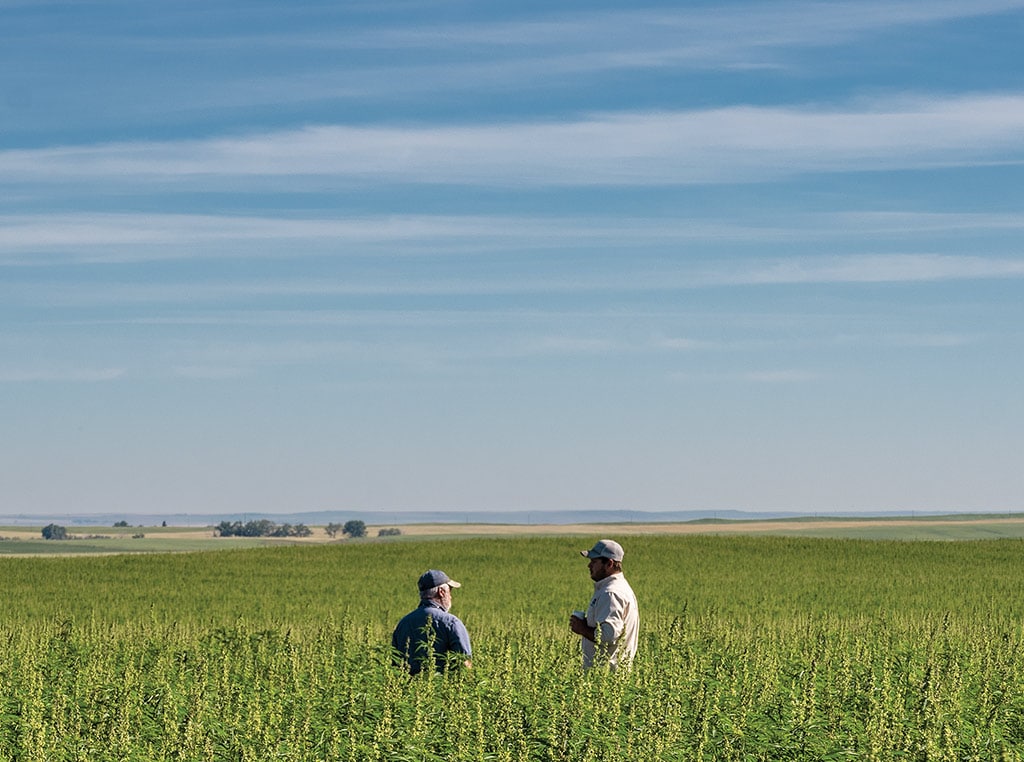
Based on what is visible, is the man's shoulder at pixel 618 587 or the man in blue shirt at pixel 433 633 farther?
the man's shoulder at pixel 618 587

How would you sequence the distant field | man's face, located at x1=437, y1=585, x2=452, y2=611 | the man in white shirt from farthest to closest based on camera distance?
the distant field, man's face, located at x1=437, y1=585, x2=452, y2=611, the man in white shirt

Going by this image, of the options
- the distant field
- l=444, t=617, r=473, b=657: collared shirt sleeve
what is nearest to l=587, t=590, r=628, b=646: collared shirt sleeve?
l=444, t=617, r=473, b=657: collared shirt sleeve

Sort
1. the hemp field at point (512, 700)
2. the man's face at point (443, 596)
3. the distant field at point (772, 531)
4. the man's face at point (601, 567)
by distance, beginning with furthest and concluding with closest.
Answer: the distant field at point (772, 531) < the man's face at point (443, 596) < the man's face at point (601, 567) < the hemp field at point (512, 700)

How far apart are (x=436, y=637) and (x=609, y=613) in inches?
59.2

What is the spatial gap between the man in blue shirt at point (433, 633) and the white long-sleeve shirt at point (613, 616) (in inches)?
44.2

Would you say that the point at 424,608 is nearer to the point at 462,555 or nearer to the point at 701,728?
the point at 701,728

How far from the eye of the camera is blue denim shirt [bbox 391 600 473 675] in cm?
1105

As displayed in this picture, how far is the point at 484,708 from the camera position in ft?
31.1

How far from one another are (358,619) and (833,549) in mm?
40140

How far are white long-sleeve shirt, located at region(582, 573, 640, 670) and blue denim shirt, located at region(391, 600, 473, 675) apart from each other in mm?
1129

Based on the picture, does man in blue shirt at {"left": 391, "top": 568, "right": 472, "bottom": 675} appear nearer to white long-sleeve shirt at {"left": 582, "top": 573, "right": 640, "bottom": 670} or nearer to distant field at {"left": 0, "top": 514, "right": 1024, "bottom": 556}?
white long-sleeve shirt at {"left": 582, "top": 573, "right": 640, "bottom": 670}

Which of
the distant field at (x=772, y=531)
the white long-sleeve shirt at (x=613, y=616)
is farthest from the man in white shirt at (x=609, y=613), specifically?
the distant field at (x=772, y=531)

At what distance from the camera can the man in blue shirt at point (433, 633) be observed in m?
11.0

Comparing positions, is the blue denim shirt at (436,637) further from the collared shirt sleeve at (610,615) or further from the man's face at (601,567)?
the man's face at (601,567)
